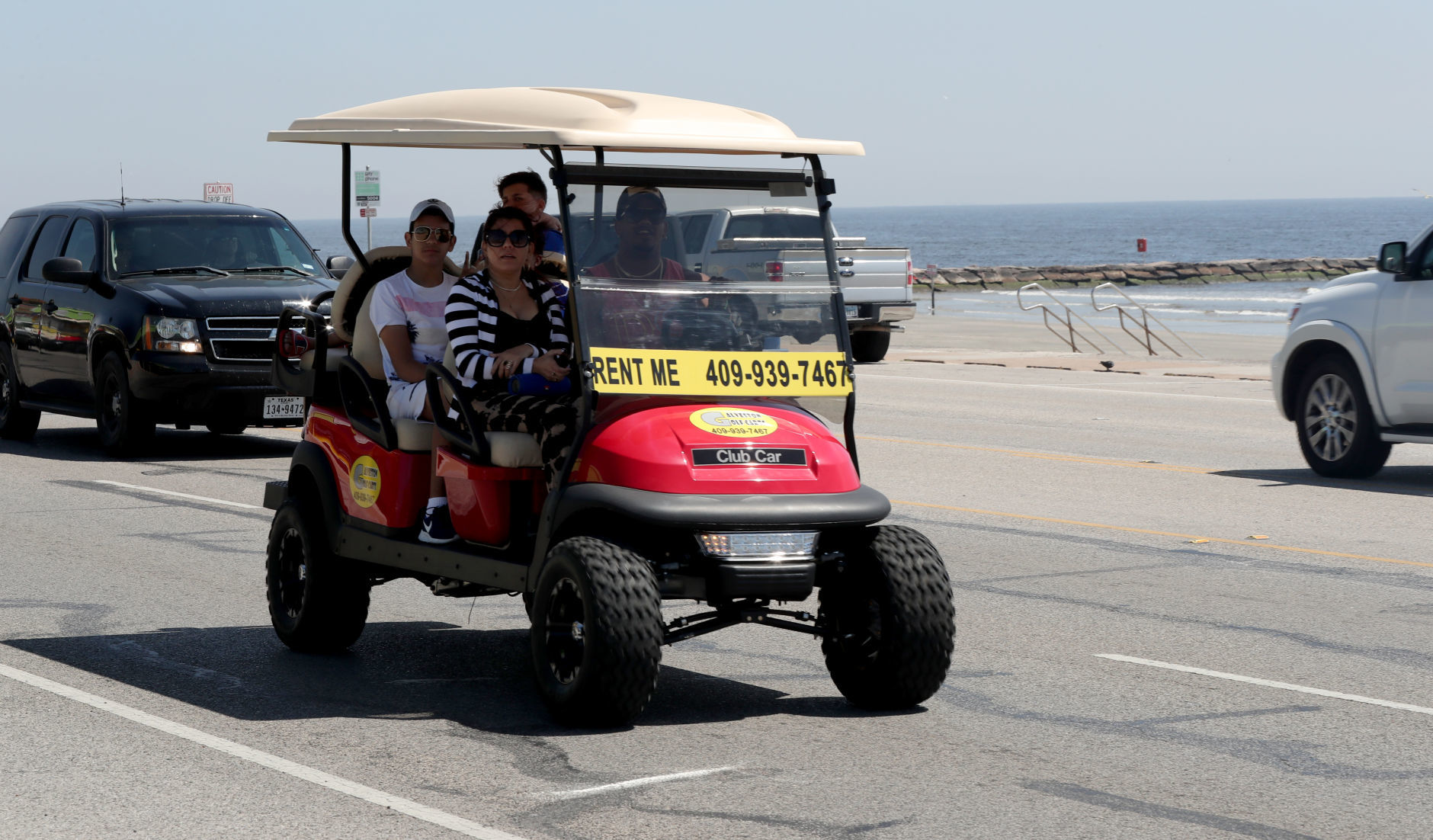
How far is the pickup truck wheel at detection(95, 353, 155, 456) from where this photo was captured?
49.8 ft

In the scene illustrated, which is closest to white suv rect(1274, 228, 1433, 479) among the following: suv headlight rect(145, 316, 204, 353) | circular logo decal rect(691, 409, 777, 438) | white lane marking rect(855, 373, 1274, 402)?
white lane marking rect(855, 373, 1274, 402)

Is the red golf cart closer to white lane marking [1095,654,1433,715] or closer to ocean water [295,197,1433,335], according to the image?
white lane marking [1095,654,1433,715]

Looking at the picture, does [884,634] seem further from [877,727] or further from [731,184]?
[731,184]

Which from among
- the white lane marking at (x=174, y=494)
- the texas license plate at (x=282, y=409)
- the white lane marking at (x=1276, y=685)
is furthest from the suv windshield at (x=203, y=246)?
the white lane marking at (x=1276, y=685)

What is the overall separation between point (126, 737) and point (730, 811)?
87.6 inches

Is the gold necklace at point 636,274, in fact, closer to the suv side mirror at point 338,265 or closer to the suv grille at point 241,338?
the suv side mirror at point 338,265

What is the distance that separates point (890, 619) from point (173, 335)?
32.8 ft

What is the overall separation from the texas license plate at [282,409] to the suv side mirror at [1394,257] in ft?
27.3

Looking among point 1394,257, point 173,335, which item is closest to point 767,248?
point 1394,257

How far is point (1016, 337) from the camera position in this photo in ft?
127

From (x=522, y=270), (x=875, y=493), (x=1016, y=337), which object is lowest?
(x=1016, y=337)

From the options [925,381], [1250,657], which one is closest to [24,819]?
[1250,657]

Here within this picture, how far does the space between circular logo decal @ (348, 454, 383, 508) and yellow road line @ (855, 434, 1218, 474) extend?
27.4 ft

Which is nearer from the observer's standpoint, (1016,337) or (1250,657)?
(1250,657)
